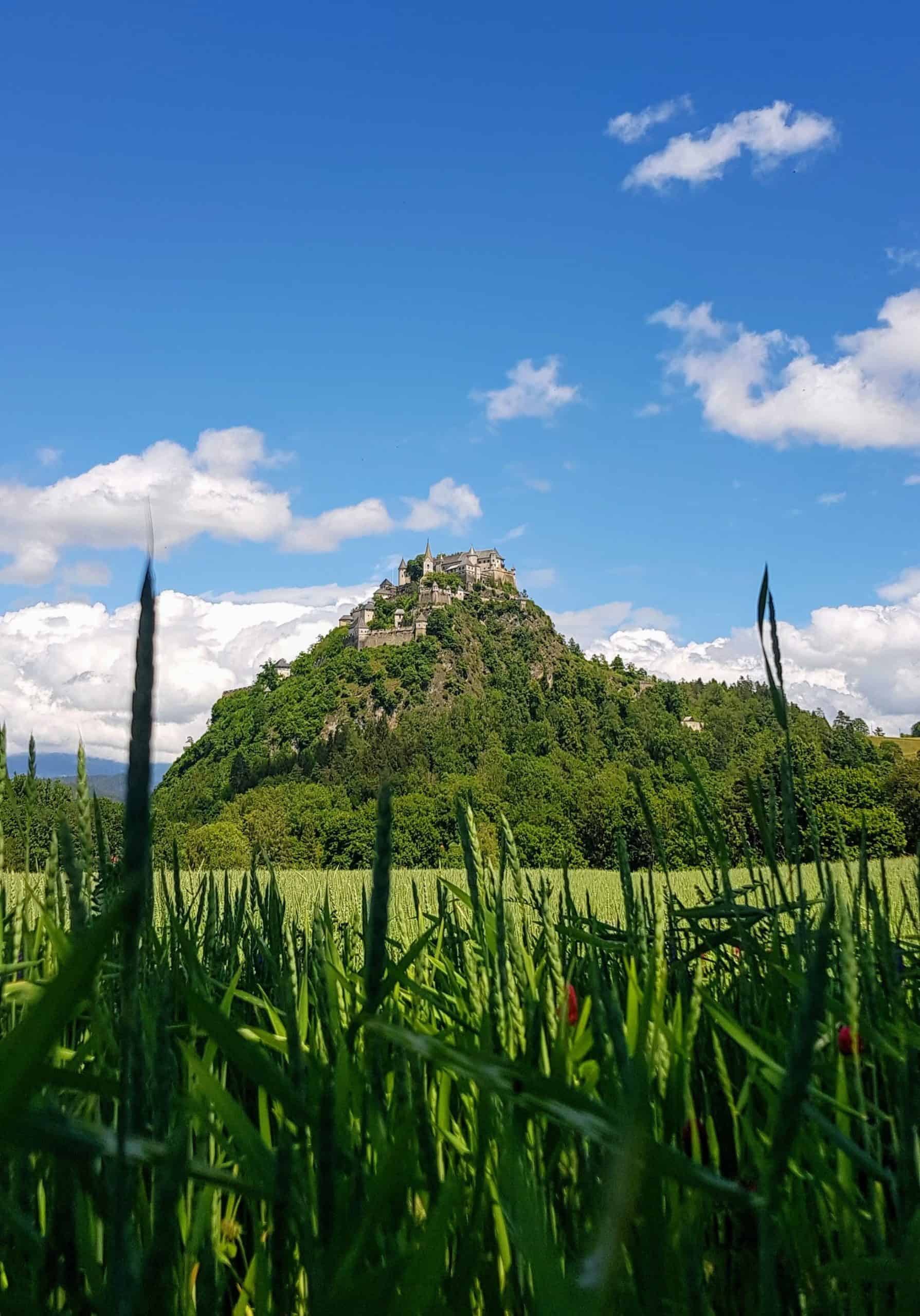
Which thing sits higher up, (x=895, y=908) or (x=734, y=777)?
(x=734, y=777)

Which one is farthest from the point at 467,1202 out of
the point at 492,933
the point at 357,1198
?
the point at 492,933

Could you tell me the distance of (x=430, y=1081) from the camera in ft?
4.18

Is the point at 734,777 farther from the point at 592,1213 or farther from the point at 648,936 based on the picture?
the point at 592,1213

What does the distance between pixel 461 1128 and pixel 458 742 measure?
8048 cm

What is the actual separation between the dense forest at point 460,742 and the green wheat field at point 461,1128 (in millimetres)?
26539

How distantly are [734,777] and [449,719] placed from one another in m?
89.6

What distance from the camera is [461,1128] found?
1.16 meters

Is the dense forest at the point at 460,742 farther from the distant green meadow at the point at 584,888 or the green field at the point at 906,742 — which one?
the distant green meadow at the point at 584,888

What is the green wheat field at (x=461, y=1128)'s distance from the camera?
1.22 ft

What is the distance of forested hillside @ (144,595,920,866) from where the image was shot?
169ft

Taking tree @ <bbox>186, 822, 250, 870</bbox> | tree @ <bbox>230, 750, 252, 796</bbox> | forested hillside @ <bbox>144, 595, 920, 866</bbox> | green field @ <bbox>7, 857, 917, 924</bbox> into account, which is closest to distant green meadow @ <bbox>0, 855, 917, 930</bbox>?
green field @ <bbox>7, 857, 917, 924</bbox>

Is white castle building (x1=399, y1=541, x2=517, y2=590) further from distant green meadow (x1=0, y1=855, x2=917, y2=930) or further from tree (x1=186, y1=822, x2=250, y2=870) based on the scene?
distant green meadow (x1=0, y1=855, x2=917, y2=930)

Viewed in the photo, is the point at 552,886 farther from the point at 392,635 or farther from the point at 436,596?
the point at 436,596

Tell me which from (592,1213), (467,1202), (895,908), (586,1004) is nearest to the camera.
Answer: (592,1213)
